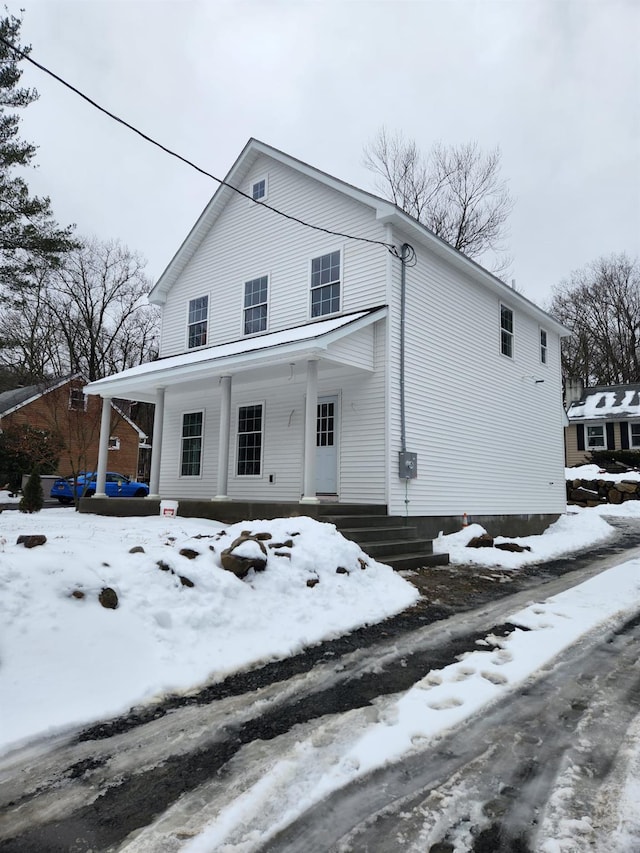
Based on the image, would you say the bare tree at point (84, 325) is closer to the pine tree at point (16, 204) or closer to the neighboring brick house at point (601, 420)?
the pine tree at point (16, 204)

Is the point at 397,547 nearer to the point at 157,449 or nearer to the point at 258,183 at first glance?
the point at 157,449

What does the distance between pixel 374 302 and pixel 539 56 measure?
275 inches

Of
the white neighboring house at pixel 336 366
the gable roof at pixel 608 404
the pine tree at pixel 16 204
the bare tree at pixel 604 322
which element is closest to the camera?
the white neighboring house at pixel 336 366

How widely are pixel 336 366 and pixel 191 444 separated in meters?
5.47

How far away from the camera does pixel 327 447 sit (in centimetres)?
1155

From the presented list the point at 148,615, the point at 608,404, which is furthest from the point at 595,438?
the point at 148,615

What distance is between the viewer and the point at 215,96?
37.1 feet

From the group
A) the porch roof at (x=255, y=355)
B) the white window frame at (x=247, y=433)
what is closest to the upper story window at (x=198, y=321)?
the porch roof at (x=255, y=355)

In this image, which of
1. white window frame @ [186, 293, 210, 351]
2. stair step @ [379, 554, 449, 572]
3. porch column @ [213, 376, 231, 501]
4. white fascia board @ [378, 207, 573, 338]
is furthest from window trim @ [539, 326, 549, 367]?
porch column @ [213, 376, 231, 501]

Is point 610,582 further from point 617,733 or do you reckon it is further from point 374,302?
point 374,302

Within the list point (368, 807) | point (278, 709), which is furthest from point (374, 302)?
point (368, 807)

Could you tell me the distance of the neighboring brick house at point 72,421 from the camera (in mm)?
18422

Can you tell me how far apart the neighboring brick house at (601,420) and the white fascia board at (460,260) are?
15123 mm

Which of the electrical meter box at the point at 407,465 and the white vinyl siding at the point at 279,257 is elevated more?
the white vinyl siding at the point at 279,257
